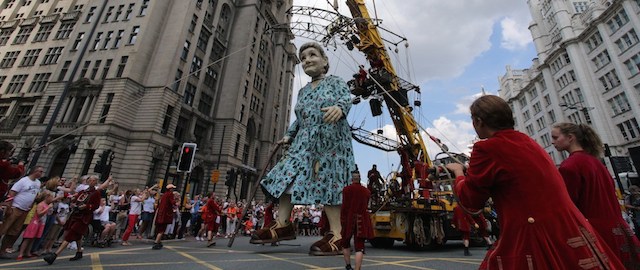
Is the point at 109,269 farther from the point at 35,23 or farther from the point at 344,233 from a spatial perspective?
the point at 35,23

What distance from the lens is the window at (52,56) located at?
37197 mm

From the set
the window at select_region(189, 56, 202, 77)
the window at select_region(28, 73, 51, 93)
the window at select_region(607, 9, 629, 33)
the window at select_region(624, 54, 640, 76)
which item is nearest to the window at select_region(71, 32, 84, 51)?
the window at select_region(28, 73, 51, 93)

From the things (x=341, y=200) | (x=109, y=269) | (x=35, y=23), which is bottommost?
(x=109, y=269)

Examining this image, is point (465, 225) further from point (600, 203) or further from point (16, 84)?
point (16, 84)

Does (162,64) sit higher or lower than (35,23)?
lower

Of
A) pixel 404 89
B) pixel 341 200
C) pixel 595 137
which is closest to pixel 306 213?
pixel 404 89

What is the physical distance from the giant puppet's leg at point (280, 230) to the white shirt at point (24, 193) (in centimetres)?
464

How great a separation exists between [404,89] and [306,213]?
11.2 meters

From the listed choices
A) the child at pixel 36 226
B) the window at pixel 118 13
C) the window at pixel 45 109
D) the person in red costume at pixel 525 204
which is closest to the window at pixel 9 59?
the window at pixel 45 109

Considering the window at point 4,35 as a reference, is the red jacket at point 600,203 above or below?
below

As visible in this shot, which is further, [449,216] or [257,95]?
[257,95]

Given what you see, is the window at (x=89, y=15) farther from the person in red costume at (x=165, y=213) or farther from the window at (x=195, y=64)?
the person in red costume at (x=165, y=213)

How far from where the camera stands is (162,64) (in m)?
27.9

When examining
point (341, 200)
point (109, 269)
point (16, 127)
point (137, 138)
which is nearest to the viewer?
point (109, 269)
